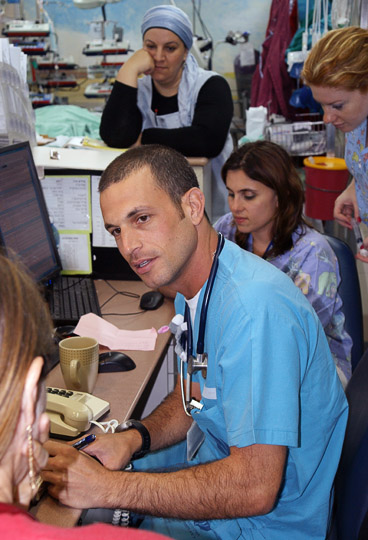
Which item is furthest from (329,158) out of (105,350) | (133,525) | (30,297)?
(30,297)

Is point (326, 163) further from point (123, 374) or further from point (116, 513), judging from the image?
point (116, 513)

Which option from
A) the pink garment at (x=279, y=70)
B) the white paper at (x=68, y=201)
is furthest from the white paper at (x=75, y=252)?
the pink garment at (x=279, y=70)

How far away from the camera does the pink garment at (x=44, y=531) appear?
0.42m

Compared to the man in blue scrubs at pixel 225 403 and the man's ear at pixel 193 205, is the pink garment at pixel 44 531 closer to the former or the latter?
the man in blue scrubs at pixel 225 403

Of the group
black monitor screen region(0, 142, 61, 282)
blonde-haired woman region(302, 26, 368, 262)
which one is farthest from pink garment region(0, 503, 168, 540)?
blonde-haired woman region(302, 26, 368, 262)

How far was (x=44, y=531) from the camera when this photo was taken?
16.7 inches

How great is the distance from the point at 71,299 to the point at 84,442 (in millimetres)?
759

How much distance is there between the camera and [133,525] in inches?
45.0

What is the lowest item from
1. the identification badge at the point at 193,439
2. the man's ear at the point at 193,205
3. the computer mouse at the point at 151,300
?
the identification badge at the point at 193,439

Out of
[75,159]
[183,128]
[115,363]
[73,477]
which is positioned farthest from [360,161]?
[73,477]

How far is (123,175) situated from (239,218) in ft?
3.09

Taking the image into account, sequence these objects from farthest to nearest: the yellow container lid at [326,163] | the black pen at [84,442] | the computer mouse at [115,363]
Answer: the yellow container lid at [326,163], the computer mouse at [115,363], the black pen at [84,442]

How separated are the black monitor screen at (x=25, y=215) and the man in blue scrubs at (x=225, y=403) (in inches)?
21.6

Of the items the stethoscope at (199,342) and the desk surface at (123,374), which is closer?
the desk surface at (123,374)
